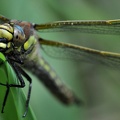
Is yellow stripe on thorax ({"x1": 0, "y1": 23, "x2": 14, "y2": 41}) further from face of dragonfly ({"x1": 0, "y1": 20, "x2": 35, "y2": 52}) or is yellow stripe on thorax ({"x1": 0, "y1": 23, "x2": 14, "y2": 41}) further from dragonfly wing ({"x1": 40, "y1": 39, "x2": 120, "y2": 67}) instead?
dragonfly wing ({"x1": 40, "y1": 39, "x2": 120, "y2": 67})

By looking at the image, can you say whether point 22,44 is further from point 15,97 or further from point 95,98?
point 95,98

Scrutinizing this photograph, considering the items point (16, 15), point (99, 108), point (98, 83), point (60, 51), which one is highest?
point (16, 15)

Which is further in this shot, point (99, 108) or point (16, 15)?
point (99, 108)

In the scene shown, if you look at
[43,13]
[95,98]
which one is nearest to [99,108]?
[95,98]

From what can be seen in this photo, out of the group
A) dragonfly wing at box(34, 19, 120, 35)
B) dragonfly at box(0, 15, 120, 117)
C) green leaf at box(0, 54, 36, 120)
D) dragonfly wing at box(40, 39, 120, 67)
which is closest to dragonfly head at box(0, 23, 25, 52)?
dragonfly at box(0, 15, 120, 117)

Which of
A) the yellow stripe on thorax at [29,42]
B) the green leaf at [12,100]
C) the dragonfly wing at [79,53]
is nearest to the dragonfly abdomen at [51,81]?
the dragonfly wing at [79,53]

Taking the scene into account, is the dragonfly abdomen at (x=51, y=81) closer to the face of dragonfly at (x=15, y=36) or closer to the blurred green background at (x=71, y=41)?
the blurred green background at (x=71, y=41)
